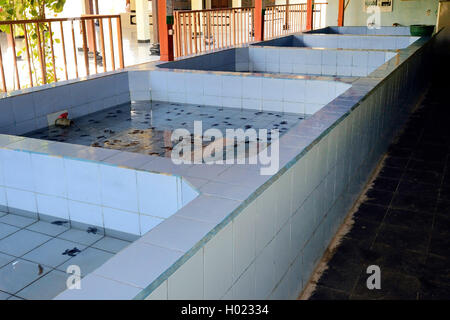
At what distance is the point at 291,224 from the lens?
2.33 m

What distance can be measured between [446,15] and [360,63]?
407cm

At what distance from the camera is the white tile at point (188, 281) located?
1.42 meters

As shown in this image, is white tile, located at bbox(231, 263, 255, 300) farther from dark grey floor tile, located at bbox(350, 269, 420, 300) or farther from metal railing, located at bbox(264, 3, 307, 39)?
metal railing, located at bbox(264, 3, 307, 39)

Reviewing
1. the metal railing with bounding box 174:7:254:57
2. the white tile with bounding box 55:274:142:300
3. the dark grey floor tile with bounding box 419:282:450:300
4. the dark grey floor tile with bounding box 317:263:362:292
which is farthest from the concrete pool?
the metal railing with bounding box 174:7:254:57

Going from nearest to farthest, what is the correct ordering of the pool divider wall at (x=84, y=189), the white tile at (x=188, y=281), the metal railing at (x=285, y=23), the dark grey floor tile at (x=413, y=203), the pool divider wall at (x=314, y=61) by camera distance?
the white tile at (x=188, y=281) → the pool divider wall at (x=84, y=189) → the dark grey floor tile at (x=413, y=203) → the pool divider wall at (x=314, y=61) → the metal railing at (x=285, y=23)

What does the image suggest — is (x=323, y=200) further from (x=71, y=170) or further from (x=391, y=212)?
(x=71, y=170)

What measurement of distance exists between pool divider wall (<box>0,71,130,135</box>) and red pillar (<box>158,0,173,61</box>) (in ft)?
3.39

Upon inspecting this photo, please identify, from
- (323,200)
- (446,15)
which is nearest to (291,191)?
(323,200)

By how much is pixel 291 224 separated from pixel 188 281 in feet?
3.14

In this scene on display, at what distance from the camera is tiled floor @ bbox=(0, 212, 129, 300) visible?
2337mm

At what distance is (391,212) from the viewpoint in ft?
12.2

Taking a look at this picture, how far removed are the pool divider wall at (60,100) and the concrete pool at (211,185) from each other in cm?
1

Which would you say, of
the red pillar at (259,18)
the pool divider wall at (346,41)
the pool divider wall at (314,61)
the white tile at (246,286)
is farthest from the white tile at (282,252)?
the red pillar at (259,18)

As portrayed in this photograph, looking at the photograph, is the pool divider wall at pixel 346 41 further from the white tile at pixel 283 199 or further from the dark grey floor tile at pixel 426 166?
the white tile at pixel 283 199
